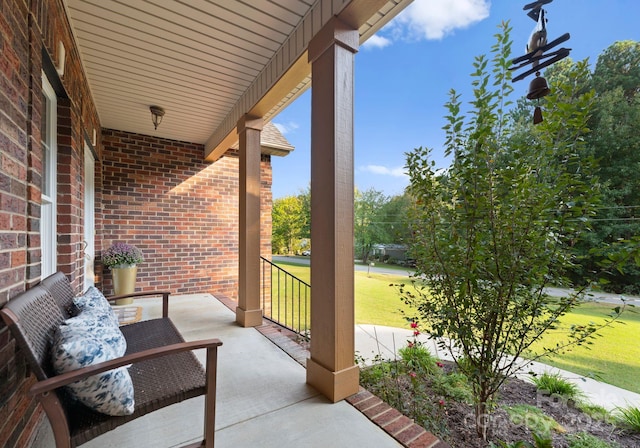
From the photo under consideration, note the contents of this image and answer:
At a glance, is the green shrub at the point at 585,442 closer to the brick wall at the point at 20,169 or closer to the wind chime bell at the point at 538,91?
the wind chime bell at the point at 538,91

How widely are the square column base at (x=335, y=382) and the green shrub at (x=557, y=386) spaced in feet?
5.30

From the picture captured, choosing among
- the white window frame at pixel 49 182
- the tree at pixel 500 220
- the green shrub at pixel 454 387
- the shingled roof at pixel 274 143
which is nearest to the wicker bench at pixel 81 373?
the white window frame at pixel 49 182

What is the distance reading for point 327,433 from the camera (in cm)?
152

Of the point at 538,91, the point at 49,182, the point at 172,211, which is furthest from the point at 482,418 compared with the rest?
the point at 172,211

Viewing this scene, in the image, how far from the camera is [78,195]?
8.40 feet

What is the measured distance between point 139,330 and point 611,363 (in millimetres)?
4573

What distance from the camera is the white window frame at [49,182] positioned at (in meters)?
1.99

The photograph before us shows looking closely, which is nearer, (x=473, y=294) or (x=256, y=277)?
(x=473, y=294)

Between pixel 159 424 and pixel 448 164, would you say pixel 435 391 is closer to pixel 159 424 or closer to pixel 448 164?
pixel 448 164

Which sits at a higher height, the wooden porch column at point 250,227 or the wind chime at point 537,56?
the wind chime at point 537,56

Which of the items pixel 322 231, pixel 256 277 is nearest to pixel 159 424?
pixel 322 231

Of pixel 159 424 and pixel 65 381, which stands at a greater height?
pixel 65 381

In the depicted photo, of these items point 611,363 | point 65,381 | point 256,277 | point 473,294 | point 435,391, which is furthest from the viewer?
point 256,277

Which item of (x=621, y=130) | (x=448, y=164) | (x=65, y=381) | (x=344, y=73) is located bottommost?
Answer: (x=65, y=381)
